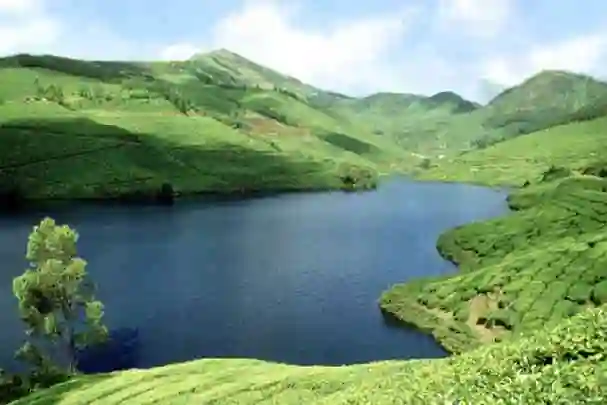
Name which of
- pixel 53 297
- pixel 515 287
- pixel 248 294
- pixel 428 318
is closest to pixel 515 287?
pixel 515 287

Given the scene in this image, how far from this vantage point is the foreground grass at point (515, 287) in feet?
372

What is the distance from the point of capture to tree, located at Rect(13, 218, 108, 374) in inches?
3607

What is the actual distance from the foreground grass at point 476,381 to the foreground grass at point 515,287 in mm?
64055

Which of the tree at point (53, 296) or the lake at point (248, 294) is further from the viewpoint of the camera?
the lake at point (248, 294)

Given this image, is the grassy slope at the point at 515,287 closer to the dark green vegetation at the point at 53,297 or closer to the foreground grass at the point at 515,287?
the foreground grass at the point at 515,287

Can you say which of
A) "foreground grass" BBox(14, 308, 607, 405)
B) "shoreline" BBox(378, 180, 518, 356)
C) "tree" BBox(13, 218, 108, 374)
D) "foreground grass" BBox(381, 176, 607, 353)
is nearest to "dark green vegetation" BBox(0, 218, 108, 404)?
"tree" BBox(13, 218, 108, 374)

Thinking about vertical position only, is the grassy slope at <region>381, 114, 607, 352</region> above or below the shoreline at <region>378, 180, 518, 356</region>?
above

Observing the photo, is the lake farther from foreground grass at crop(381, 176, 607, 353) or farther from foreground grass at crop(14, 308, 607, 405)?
foreground grass at crop(14, 308, 607, 405)

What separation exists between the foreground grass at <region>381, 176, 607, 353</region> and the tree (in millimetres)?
58359

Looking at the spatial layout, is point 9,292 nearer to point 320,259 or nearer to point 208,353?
point 208,353

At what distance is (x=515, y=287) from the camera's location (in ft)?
406

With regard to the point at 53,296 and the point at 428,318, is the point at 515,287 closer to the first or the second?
the point at 428,318

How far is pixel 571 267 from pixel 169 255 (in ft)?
320

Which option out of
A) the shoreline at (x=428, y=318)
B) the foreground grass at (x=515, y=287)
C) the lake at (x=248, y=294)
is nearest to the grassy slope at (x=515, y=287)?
the foreground grass at (x=515, y=287)
